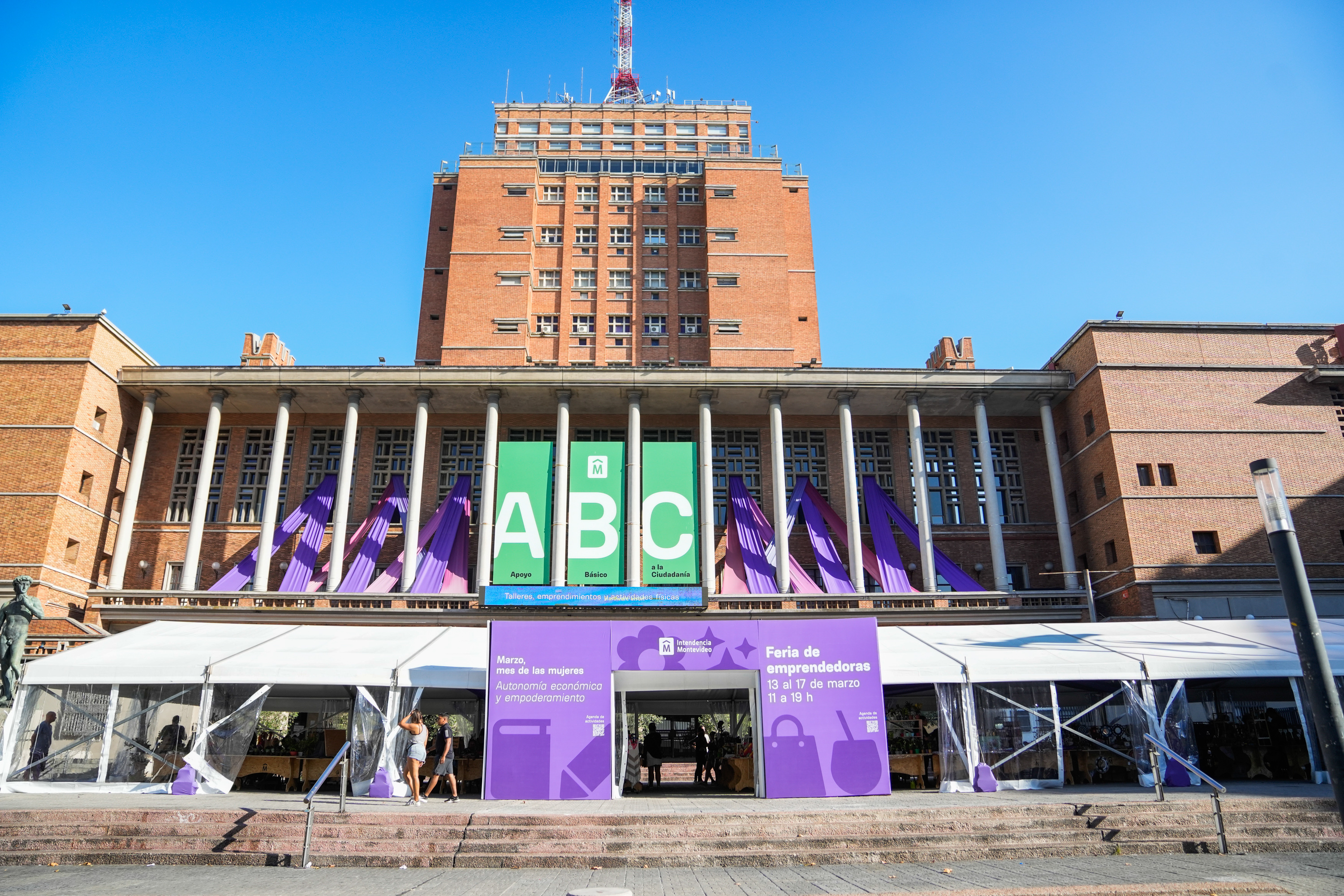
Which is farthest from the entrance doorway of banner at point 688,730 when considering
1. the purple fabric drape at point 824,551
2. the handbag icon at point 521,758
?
the purple fabric drape at point 824,551

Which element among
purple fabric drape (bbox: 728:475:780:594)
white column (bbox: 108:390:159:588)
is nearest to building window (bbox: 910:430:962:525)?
purple fabric drape (bbox: 728:475:780:594)

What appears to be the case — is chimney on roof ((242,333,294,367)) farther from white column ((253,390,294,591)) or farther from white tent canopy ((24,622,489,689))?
white tent canopy ((24,622,489,689))

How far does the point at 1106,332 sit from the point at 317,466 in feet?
88.6

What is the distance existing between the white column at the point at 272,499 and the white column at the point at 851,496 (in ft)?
59.5

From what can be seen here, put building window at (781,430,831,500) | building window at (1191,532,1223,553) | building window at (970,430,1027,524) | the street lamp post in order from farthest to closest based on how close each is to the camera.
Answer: building window at (781,430,831,500)
building window at (970,430,1027,524)
building window at (1191,532,1223,553)
the street lamp post

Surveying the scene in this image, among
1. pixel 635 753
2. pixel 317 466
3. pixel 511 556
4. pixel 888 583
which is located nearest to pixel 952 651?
pixel 635 753

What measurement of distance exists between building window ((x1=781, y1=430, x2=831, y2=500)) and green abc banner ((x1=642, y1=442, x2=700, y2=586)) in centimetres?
448

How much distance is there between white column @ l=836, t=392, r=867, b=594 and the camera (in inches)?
1138

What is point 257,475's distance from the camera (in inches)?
1257

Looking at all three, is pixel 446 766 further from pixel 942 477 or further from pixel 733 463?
pixel 942 477

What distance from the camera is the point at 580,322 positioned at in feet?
147

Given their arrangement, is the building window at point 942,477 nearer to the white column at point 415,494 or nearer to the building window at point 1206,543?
the building window at point 1206,543

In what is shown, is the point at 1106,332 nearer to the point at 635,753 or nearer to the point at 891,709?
the point at 891,709

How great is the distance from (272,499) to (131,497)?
4.35m
